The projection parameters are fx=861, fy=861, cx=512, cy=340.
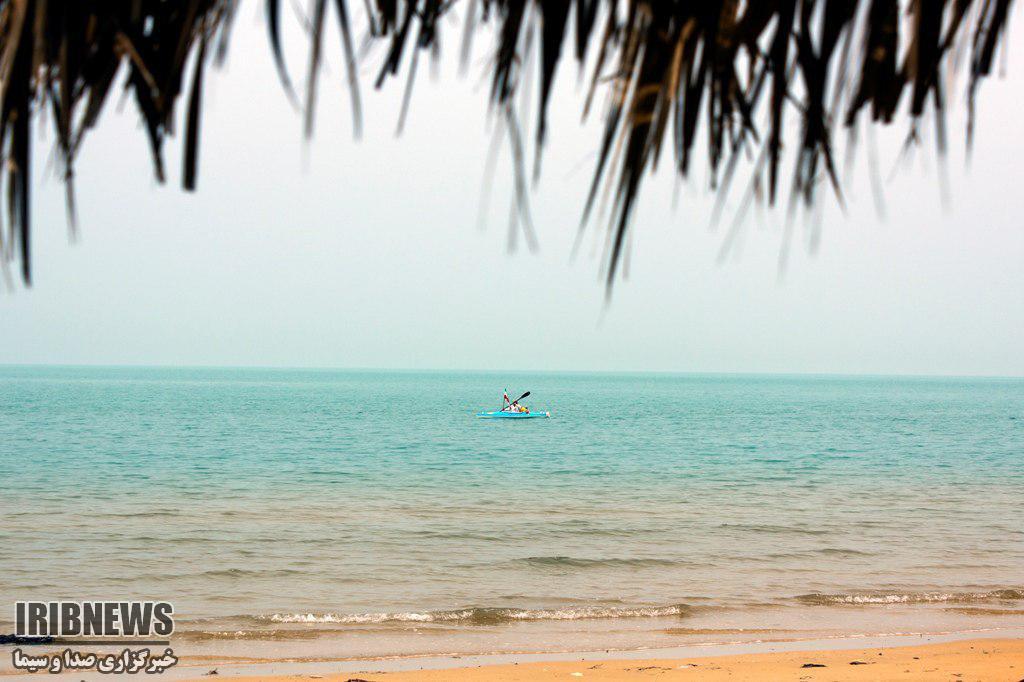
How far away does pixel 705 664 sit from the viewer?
7492 mm

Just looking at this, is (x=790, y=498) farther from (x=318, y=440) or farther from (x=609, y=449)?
(x=318, y=440)

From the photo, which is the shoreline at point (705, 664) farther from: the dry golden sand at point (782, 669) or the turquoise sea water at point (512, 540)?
the turquoise sea water at point (512, 540)

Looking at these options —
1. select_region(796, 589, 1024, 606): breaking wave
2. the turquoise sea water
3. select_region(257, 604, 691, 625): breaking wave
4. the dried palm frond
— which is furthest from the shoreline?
the dried palm frond

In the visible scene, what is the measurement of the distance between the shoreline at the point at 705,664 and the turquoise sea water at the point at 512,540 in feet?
1.90

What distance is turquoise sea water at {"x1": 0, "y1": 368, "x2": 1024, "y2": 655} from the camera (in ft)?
31.2

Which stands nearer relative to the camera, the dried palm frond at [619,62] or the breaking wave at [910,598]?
the dried palm frond at [619,62]

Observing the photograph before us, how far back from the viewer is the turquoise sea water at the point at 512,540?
9.52 meters

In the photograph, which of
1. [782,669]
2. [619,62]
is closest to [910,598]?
[782,669]

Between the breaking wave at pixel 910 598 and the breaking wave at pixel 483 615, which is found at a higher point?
the breaking wave at pixel 483 615

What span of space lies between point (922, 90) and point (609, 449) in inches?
1383

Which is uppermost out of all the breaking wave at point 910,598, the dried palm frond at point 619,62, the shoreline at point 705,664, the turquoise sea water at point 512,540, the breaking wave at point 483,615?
the dried palm frond at point 619,62

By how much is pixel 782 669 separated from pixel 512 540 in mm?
7348

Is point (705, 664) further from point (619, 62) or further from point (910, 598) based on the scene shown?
point (619, 62)

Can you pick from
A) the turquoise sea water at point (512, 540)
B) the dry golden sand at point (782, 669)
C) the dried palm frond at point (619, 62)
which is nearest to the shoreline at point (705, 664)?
the dry golden sand at point (782, 669)
